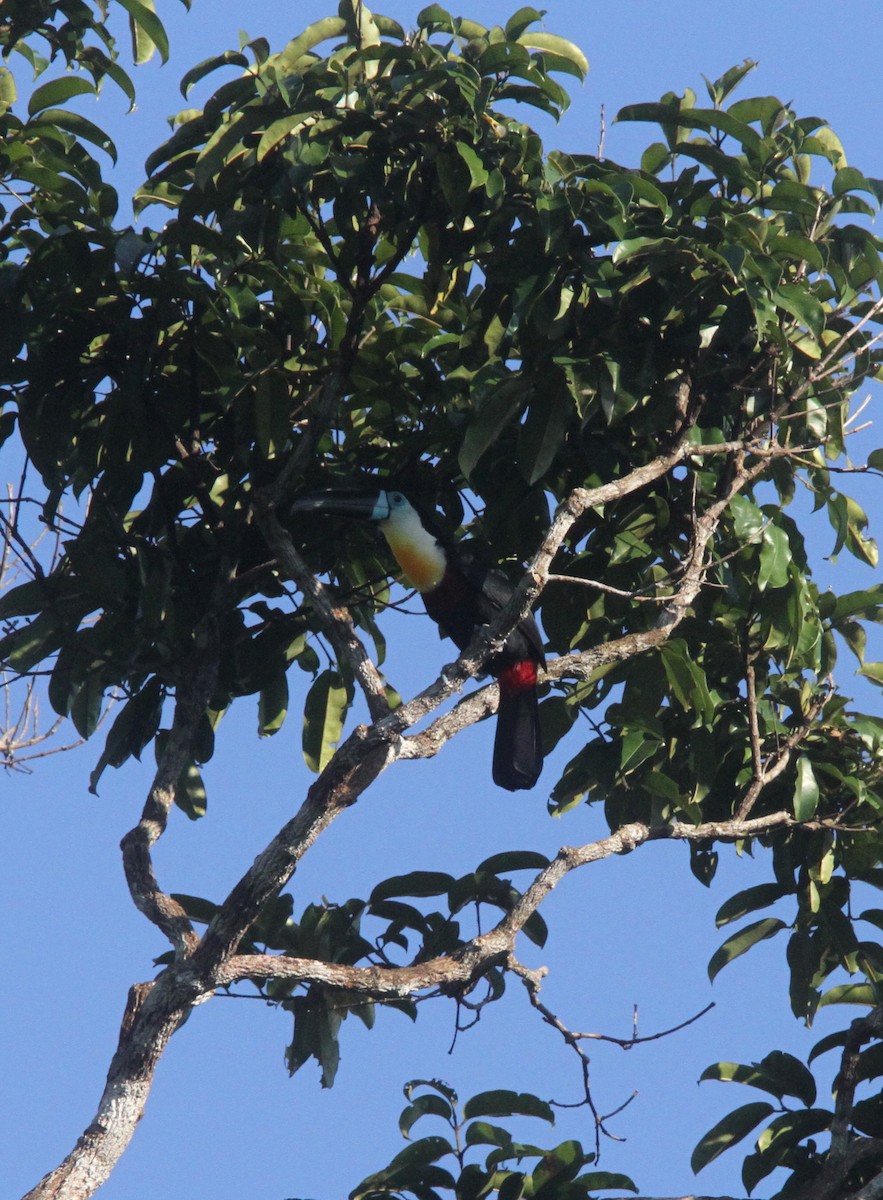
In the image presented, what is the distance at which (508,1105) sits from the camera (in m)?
3.56

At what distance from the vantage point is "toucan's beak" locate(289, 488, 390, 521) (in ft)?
12.6

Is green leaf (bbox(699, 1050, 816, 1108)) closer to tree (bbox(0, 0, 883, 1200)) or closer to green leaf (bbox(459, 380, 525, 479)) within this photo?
tree (bbox(0, 0, 883, 1200))

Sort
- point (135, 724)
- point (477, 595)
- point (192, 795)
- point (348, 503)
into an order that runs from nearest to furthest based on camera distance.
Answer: point (348, 503) < point (135, 724) < point (192, 795) < point (477, 595)

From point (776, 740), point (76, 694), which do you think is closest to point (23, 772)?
point (76, 694)

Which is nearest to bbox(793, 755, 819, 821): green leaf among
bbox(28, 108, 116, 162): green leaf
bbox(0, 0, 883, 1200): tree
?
bbox(0, 0, 883, 1200): tree

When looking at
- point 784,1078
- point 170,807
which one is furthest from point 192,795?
point 784,1078

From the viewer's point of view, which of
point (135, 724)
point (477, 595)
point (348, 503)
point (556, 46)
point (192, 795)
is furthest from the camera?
point (477, 595)

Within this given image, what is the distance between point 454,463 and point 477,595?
534 mm

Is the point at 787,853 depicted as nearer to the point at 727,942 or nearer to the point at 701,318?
the point at 727,942

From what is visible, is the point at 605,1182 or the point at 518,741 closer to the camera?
the point at 605,1182

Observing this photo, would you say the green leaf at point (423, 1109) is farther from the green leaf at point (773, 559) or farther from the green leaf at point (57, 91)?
the green leaf at point (57, 91)

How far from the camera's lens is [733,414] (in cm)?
388

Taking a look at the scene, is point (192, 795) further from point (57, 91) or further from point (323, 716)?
point (57, 91)

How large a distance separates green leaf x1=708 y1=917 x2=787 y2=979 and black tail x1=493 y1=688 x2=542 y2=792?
710 millimetres
